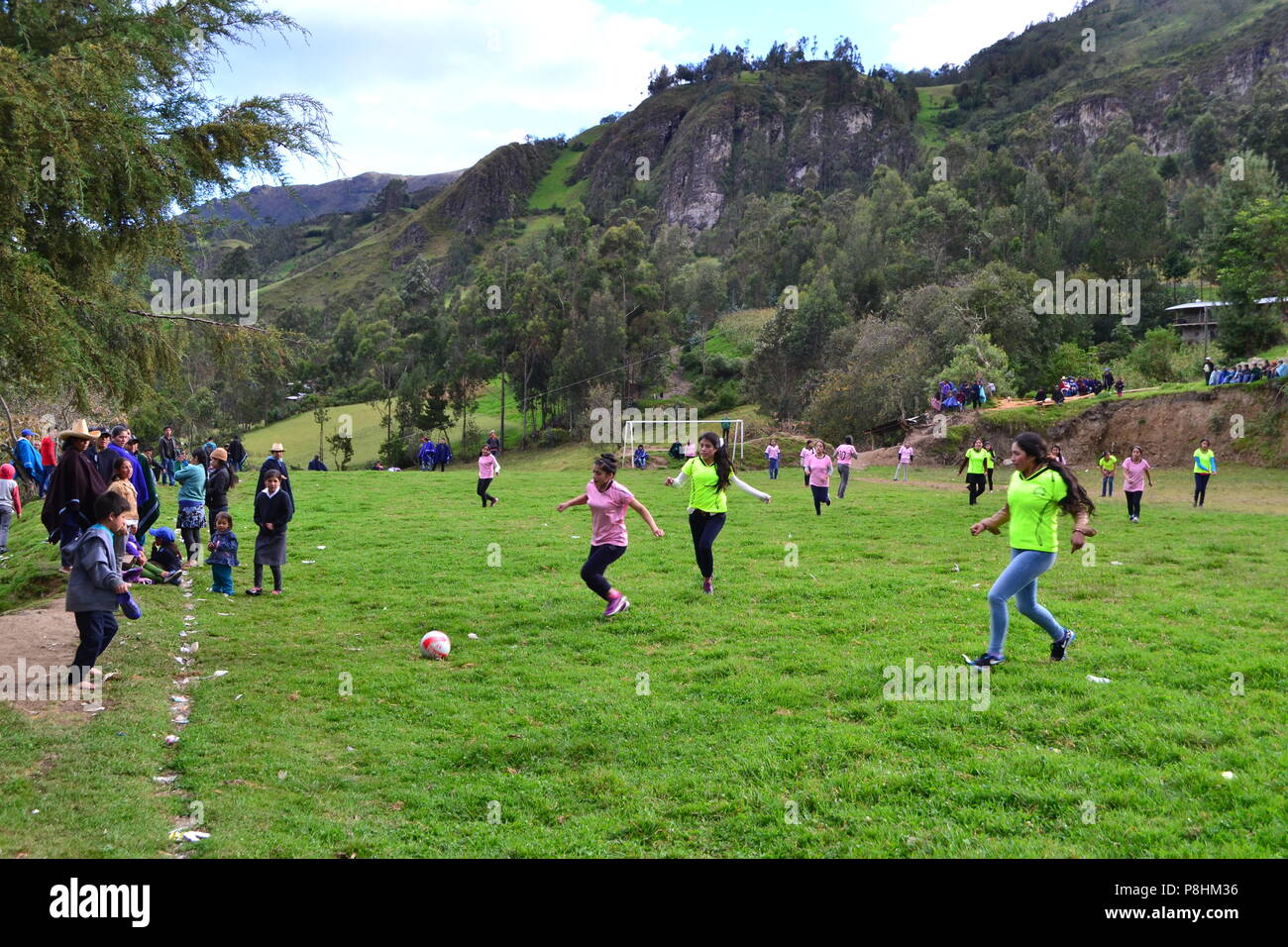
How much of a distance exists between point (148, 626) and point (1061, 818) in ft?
34.0

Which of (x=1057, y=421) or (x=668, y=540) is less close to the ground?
(x=1057, y=421)

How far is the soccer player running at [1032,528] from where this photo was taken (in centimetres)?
852

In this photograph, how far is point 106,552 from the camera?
8.23 meters

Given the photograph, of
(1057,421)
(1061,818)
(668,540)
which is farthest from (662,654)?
(1057,421)

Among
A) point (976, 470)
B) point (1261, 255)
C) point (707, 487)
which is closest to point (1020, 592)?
point (707, 487)

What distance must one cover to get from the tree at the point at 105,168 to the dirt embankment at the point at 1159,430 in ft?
128

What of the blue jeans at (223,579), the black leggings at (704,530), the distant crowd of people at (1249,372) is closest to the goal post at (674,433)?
the distant crowd of people at (1249,372)

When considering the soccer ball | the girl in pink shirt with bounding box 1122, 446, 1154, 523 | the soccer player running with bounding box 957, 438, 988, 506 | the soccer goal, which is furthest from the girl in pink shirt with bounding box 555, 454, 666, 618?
the soccer goal

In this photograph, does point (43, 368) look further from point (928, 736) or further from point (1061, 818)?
point (1061, 818)

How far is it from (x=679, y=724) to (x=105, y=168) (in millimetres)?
6872

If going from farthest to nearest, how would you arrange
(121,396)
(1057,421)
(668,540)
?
1. (1057,421)
2. (668,540)
3. (121,396)

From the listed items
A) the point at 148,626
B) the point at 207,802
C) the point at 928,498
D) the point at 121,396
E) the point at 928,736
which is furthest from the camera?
the point at 928,498

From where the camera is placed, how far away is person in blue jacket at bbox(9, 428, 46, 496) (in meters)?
19.0

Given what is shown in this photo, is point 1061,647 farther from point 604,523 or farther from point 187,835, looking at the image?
point 187,835
